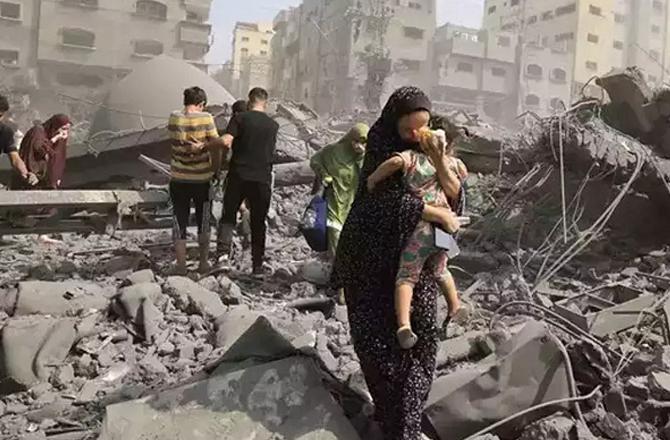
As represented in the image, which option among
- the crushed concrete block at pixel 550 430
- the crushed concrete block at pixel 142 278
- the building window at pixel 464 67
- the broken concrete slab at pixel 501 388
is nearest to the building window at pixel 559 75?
the building window at pixel 464 67

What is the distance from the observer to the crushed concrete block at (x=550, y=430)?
2.91m

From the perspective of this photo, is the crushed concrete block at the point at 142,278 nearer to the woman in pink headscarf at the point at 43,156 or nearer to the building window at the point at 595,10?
the woman in pink headscarf at the point at 43,156

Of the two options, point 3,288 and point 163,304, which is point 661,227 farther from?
point 3,288

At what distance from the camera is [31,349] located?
3656 millimetres

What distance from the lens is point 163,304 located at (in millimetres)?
4422

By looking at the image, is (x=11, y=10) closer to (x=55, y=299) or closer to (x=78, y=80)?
(x=78, y=80)

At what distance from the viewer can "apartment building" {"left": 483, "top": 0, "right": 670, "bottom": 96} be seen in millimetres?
40938

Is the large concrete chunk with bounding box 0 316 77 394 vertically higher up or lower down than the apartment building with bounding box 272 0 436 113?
lower down

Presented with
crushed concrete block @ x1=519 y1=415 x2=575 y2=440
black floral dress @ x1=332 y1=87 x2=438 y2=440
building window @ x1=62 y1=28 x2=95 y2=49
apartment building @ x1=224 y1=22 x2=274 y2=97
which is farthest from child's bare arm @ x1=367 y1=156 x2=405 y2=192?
apartment building @ x1=224 y1=22 x2=274 y2=97

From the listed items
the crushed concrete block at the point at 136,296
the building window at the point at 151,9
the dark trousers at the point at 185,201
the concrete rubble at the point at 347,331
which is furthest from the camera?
the building window at the point at 151,9

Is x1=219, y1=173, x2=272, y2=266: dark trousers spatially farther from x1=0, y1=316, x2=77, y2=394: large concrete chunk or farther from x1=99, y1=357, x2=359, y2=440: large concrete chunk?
x1=99, y1=357, x2=359, y2=440: large concrete chunk

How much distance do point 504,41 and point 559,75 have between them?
4433mm

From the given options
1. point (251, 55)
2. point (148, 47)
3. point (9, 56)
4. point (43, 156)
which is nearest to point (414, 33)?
point (148, 47)

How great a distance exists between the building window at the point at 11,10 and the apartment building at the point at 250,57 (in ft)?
40.2
